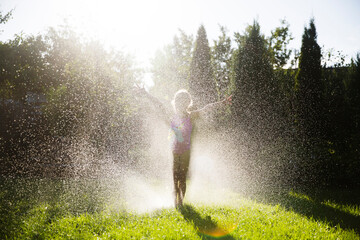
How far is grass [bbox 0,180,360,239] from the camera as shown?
2891 mm

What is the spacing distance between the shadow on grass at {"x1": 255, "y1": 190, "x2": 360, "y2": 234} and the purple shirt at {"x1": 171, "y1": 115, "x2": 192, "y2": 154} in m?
2.42

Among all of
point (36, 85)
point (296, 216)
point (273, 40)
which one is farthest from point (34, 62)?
point (273, 40)

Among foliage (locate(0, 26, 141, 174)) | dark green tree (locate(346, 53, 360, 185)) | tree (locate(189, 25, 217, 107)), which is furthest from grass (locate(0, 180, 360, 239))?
tree (locate(189, 25, 217, 107))

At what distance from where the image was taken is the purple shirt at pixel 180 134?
13.4 ft

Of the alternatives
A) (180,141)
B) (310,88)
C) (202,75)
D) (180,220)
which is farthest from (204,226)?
(202,75)

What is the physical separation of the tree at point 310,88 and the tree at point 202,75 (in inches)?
183

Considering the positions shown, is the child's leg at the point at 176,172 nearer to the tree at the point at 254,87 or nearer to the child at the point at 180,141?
the child at the point at 180,141

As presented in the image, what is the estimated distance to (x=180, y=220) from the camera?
3334 millimetres

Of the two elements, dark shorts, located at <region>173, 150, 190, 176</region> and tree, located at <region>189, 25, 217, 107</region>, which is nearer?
dark shorts, located at <region>173, 150, 190, 176</region>

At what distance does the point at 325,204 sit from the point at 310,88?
13.3 feet

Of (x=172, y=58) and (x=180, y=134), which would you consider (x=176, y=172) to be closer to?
(x=180, y=134)

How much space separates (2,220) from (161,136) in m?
7.80

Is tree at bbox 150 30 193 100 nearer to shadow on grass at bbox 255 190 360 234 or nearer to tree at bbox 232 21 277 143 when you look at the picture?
tree at bbox 232 21 277 143

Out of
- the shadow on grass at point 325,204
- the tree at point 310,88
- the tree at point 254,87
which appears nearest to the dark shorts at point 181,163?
the shadow on grass at point 325,204
